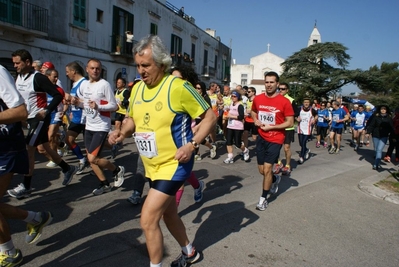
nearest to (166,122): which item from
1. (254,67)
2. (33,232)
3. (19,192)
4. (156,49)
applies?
(156,49)

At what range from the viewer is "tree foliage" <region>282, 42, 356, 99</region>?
133ft

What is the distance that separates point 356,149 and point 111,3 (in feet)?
49.7

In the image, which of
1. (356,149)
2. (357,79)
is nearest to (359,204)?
(356,149)

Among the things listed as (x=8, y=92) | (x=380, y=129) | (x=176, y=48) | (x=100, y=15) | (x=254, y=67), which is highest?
(x=254, y=67)

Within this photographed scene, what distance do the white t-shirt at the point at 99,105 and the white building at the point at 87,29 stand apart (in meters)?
8.39

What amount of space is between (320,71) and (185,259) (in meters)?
42.1

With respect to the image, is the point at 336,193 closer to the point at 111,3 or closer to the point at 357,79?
the point at 111,3

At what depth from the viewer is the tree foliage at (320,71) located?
40.6 metres

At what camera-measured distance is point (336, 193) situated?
6.14 meters

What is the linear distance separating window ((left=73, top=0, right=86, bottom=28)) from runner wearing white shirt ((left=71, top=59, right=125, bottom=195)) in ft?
44.2

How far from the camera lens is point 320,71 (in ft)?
137

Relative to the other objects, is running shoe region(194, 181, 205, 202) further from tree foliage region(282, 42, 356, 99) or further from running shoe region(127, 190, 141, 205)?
tree foliage region(282, 42, 356, 99)

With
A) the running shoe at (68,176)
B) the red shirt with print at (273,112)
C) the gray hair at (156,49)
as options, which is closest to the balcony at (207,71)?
the red shirt with print at (273,112)

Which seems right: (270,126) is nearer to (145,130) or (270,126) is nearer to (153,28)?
(145,130)
